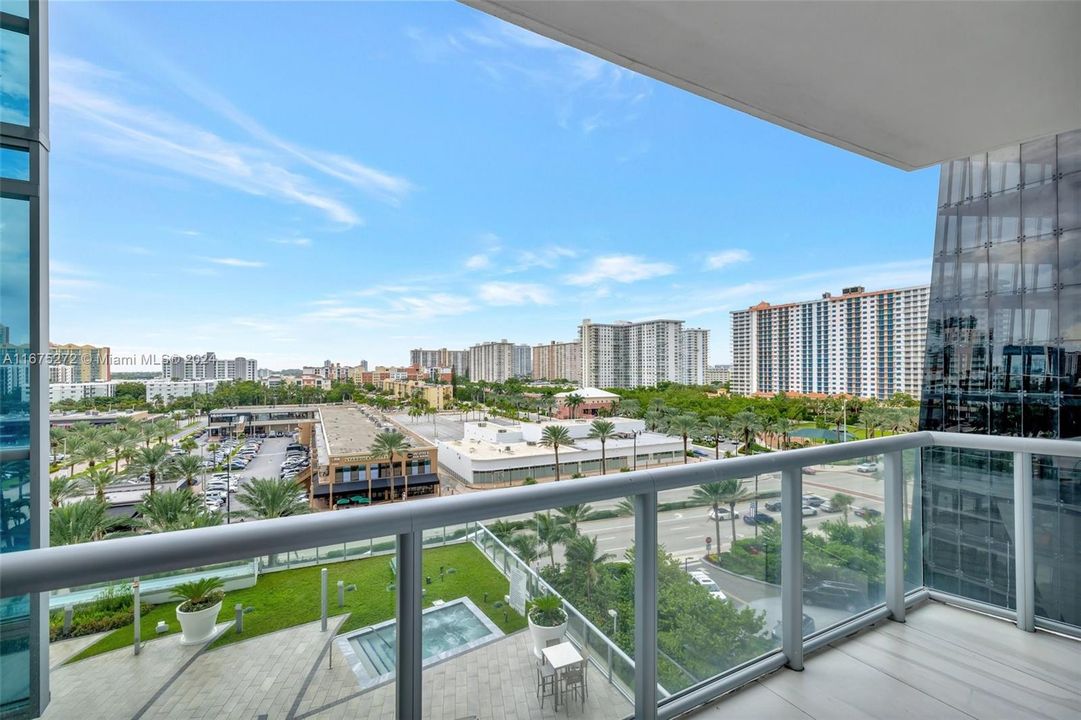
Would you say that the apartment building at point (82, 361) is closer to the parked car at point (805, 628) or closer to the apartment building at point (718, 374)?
the parked car at point (805, 628)

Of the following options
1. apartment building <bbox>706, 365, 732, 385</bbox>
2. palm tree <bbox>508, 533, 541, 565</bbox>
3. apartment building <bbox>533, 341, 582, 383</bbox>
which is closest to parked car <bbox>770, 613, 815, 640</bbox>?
palm tree <bbox>508, 533, 541, 565</bbox>

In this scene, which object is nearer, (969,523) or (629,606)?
(629,606)

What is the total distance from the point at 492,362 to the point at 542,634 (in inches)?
173

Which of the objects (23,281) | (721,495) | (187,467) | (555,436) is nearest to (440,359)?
(555,436)

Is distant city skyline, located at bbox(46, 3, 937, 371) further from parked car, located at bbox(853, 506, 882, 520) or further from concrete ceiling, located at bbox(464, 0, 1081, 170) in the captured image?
parked car, located at bbox(853, 506, 882, 520)

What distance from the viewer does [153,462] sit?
2020mm

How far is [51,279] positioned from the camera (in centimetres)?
153

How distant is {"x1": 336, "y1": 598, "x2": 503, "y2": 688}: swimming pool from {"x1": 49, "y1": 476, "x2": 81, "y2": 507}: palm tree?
4.06 ft

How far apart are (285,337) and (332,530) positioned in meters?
4.03

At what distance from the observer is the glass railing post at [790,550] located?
1.79 meters

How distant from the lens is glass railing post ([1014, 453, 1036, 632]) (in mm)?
Result: 2061

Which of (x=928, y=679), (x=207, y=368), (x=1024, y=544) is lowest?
(x=928, y=679)

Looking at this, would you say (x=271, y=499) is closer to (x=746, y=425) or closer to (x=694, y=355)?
(x=746, y=425)

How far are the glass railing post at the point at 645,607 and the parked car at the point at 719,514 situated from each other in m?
0.31
